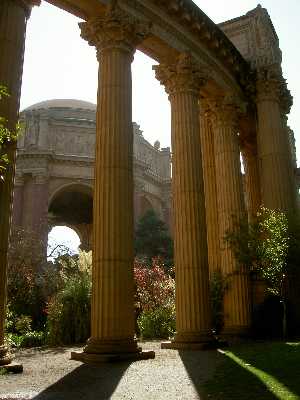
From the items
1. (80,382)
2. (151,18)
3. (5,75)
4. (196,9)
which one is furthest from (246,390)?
(196,9)

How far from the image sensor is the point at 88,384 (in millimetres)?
8961

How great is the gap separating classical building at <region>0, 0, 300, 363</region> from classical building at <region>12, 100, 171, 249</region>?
29025 mm

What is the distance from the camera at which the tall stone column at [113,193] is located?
1241 centimetres

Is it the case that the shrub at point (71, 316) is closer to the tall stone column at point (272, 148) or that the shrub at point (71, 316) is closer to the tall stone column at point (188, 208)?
the tall stone column at point (188, 208)

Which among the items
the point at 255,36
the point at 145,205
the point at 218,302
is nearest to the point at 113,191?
the point at 218,302

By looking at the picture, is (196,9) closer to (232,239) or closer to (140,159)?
(232,239)

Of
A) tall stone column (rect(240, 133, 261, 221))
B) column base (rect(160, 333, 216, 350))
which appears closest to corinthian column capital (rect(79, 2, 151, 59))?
column base (rect(160, 333, 216, 350))

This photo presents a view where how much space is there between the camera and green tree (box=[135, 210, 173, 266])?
1847 inches

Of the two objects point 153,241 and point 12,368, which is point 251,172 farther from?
point 153,241

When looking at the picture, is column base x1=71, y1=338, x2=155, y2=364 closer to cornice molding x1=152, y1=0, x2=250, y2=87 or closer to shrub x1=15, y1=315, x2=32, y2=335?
cornice molding x1=152, y1=0, x2=250, y2=87

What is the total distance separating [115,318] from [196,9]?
533 inches

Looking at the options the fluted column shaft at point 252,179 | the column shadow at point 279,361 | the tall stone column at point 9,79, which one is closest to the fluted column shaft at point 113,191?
the tall stone column at point 9,79

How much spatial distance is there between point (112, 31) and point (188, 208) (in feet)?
22.1

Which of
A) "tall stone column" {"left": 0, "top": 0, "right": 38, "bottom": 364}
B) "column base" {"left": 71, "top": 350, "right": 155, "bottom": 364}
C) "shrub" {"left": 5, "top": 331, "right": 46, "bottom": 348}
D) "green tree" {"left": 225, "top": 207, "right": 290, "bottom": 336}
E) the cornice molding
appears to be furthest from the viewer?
"shrub" {"left": 5, "top": 331, "right": 46, "bottom": 348}
